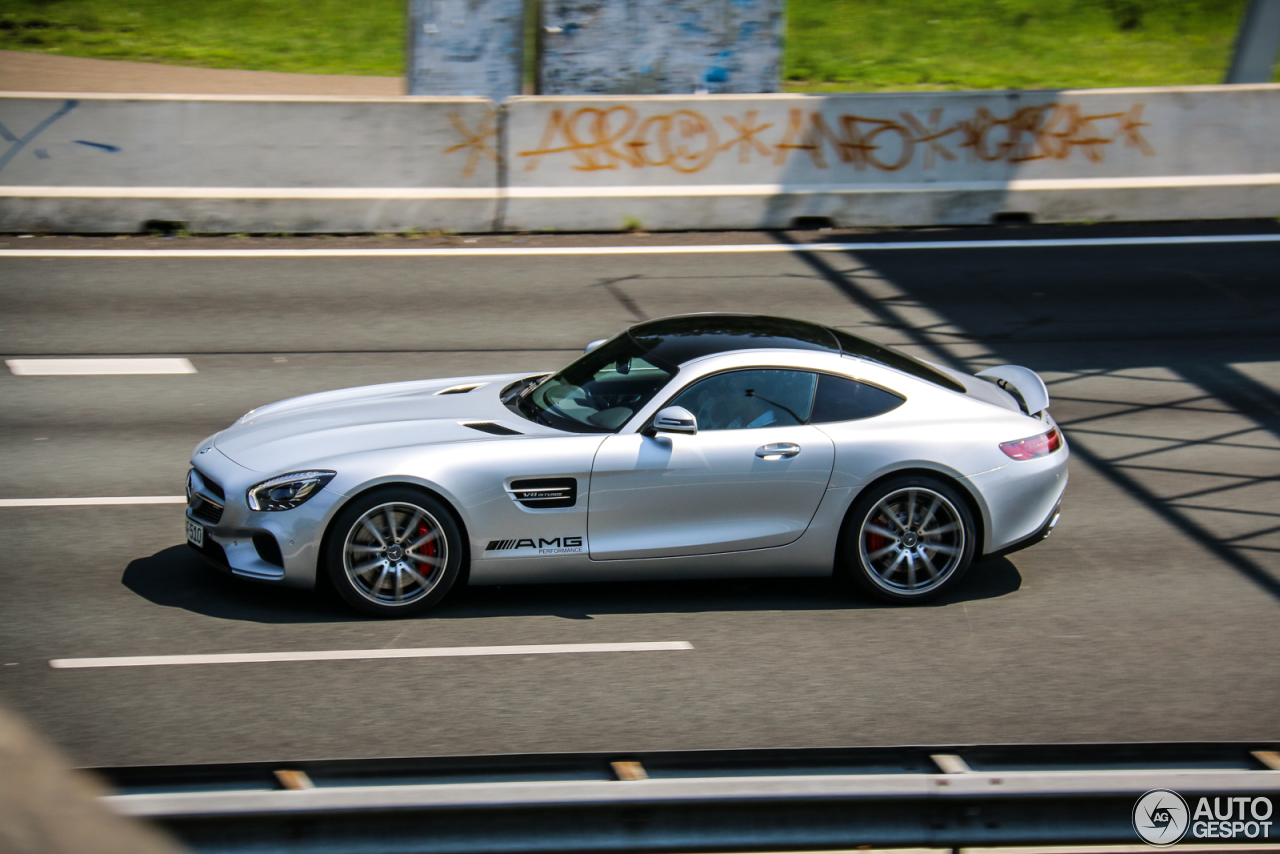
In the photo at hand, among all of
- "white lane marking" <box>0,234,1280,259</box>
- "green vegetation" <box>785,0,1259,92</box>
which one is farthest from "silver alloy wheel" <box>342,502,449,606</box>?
"green vegetation" <box>785,0,1259,92</box>

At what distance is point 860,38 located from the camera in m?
24.8

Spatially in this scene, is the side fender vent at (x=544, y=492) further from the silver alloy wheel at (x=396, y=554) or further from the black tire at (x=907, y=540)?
the black tire at (x=907, y=540)

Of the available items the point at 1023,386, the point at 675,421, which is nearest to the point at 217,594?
the point at 675,421

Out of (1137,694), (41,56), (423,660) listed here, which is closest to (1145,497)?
(1137,694)

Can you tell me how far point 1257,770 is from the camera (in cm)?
368

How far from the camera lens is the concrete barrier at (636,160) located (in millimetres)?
13508

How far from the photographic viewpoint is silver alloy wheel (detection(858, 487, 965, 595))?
22.2 ft

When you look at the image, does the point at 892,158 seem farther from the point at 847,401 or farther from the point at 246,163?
the point at 847,401

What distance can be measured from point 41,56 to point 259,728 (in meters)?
20.7

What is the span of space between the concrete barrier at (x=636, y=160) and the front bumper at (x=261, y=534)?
7.84 meters

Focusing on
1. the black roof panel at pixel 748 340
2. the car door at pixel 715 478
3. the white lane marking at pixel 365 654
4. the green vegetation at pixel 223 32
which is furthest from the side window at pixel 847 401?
the green vegetation at pixel 223 32

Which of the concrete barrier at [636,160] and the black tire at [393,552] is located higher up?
the concrete barrier at [636,160]

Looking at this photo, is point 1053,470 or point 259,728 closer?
point 259,728

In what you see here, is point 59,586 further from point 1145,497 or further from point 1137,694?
point 1145,497
